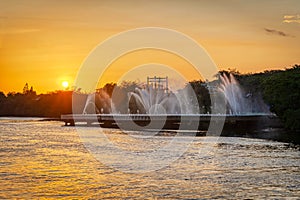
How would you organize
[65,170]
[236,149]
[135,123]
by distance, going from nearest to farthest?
[65,170], [236,149], [135,123]

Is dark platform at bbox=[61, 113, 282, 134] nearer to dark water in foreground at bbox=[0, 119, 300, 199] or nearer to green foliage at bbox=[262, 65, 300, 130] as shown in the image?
green foliage at bbox=[262, 65, 300, 130]

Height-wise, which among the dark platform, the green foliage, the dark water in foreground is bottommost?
the dark water in foreground

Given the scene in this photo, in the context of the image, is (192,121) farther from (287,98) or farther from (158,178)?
(158,178)

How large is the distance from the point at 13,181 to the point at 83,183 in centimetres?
454

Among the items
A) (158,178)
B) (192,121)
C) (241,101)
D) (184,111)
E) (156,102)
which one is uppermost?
(156,102)

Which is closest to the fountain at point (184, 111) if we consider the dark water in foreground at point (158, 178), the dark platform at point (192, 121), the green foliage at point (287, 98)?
the dark platform at point (192, 121)

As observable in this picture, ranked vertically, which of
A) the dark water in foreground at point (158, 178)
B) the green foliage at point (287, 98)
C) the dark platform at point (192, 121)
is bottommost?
the dark water in foreground at point (158, 178)

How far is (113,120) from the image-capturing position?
139375 mm

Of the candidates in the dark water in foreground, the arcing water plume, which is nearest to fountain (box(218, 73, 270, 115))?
the arcing water plume

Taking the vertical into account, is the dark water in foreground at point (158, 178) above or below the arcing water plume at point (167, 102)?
below

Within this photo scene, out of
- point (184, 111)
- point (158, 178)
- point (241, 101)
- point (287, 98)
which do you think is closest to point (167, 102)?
point (184, 111)

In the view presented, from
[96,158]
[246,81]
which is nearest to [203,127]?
[246,81]

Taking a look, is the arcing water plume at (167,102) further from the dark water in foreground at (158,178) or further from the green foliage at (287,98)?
the dark water in foreground at (158,178)

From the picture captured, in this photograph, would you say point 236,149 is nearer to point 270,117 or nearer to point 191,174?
point 191,174
